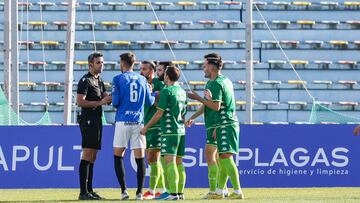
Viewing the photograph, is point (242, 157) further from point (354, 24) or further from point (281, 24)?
point (354, 24)

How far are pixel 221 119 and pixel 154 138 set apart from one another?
1.15 m

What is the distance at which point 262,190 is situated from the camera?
2183cm

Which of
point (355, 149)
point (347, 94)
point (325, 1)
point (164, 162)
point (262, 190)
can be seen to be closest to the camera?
point (164, 162)

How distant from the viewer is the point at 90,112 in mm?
18484

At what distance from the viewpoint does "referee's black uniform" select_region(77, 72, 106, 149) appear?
60.2 feet

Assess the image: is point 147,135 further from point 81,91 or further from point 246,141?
point 246,141

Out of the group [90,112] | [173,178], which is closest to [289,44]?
[90,112]

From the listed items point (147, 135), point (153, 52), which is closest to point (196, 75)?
point (153, 52)

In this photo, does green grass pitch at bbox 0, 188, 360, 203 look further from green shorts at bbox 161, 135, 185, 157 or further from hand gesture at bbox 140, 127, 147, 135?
hand gesture at bbox 140, 127, 147, 135

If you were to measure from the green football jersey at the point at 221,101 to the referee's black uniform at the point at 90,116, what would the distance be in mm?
1553

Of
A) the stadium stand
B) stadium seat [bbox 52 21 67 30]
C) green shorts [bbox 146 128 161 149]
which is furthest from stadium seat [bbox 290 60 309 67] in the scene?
green shorts [bbox 146 128 161 149]

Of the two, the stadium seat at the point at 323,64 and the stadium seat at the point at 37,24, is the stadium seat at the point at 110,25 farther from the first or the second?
the stadium seat at the point at 323,64

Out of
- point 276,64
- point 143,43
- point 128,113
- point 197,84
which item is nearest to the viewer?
point 128,113

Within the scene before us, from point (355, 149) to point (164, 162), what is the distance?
239 inches
